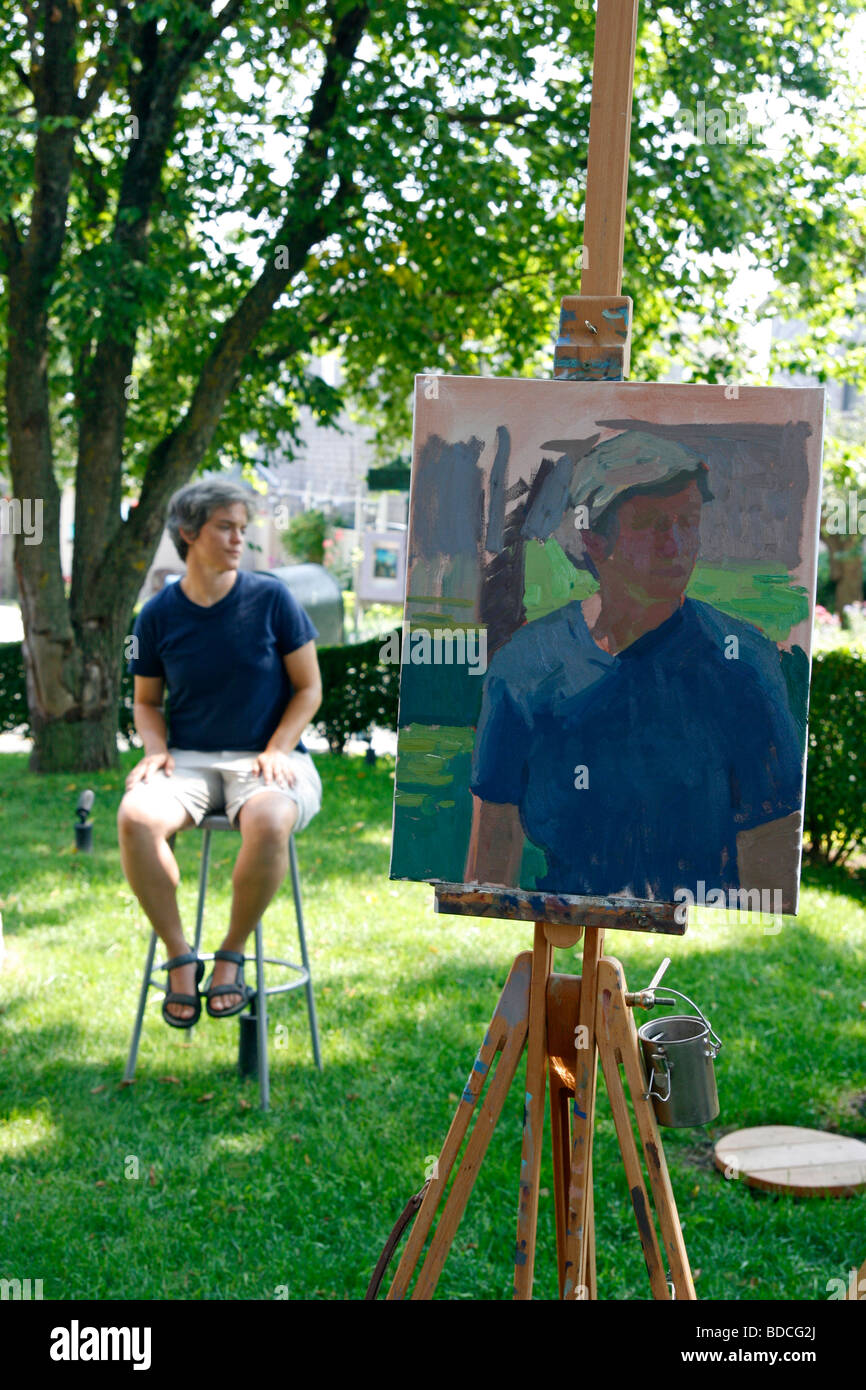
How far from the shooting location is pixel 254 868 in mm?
3361

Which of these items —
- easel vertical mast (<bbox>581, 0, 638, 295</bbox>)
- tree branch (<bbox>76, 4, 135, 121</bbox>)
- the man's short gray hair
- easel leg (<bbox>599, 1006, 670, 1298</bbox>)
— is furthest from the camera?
tree branch (<bbox>76, 4, 135, 121</bbox>)

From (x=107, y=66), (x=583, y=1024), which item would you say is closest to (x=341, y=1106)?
(x=583, y=1024)

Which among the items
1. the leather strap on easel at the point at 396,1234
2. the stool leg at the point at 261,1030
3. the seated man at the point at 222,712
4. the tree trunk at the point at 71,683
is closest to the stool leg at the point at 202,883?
the seated man at the point at 222,712

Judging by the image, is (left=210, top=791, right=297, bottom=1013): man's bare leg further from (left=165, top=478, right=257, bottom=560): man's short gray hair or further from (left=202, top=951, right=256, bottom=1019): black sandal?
(left=165, top=478, right=257, bottom=560): man's short gray hair

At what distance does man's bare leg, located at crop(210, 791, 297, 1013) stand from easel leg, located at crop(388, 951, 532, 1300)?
56.9 inches

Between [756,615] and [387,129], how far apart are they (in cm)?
603

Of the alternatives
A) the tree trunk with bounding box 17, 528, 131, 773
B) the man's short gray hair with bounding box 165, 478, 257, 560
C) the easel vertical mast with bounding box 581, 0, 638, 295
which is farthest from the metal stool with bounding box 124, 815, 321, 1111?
the tree trunk with bounding box 17, 528, 131, 773

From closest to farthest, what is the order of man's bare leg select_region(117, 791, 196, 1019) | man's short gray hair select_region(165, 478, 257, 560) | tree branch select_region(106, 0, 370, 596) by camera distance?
man's bare leg select_region(117, 791, 196, 1019) → man's short gray hair select_region(165, 478, 257, 560) → tree branch select_region(106, 0, 370, 596)

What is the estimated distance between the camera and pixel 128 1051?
12.5 ft

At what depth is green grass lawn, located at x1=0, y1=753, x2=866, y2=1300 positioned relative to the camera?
2.71 meters

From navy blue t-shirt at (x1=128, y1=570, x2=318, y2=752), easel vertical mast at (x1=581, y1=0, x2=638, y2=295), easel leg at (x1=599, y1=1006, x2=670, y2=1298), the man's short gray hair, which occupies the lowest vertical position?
easel leg at (x1=599, y1=1006, x2=670, y2=1298)

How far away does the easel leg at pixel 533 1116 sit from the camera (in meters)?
1.96

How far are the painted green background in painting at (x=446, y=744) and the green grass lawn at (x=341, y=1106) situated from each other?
3.79 feet
